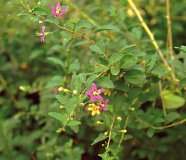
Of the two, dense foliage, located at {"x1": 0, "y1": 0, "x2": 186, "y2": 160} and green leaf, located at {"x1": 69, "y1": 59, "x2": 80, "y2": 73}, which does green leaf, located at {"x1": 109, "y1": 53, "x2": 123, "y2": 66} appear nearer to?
dense foliage, located at {"x1": 0, "y1": 0, "x2": 186, "y2": 160}

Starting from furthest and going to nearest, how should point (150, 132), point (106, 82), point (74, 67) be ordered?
point (74, 67), point (150, 132), point (106, 82)

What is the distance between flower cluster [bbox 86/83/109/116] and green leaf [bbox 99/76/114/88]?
28 millimetres

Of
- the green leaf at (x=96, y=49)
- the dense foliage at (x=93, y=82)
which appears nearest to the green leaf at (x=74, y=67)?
the dense foliage at (x=93, y=82)

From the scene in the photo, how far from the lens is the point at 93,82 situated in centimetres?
151

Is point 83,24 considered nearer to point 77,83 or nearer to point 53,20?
point 53,20

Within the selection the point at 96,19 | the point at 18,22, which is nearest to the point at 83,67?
Answer: the point at 96,19

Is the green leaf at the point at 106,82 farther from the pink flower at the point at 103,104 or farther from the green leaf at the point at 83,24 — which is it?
the green leaf at the point at 83,24

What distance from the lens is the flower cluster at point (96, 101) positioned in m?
1.39

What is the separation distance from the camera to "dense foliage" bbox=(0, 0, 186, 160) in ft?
4.71

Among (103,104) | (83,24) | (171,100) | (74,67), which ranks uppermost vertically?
(83,24)

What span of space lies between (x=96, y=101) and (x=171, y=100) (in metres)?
0.60

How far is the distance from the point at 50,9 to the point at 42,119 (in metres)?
0.98

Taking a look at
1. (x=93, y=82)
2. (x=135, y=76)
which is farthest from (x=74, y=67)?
(x=135, y=76)

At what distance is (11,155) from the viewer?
221 cm
